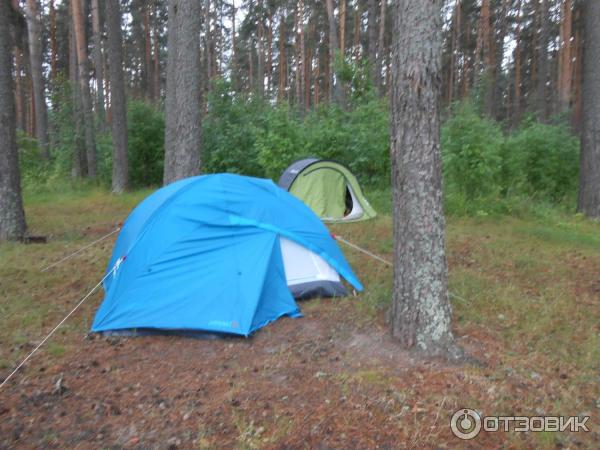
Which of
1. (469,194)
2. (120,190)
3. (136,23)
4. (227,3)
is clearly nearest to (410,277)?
(469,194)

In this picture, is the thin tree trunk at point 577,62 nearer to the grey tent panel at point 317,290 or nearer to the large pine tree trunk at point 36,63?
the grey tent panel at point 317,290

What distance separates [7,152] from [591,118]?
10673 millimetres

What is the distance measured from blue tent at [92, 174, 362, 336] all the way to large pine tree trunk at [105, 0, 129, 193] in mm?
9852

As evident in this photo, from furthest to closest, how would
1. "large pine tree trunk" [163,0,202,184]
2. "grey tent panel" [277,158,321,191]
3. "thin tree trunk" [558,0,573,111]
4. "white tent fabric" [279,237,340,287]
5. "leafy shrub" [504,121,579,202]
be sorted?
"thin tree trunk" [558,0,573,111]
"leafy shrub" [504,121,579,202]
"grey tent panel" [277,158,321,191]
"large pine tree trunk" [163,0,202,184]
"white tent fabric" [279,237,340,287]

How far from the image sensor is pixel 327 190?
11102mm

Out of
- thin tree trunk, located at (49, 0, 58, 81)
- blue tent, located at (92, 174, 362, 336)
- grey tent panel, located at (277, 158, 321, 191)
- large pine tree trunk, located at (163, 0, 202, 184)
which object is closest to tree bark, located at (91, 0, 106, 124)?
thin tree trunk, located at (49, 0, 58, 81)

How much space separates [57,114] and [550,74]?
26.7 meters

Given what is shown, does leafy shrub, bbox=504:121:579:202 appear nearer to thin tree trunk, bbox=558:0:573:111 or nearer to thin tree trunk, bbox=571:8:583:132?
thin tree trunk, bbox=558:0:573:111

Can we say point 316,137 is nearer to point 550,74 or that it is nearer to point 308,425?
point 308,425

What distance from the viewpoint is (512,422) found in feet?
11.2

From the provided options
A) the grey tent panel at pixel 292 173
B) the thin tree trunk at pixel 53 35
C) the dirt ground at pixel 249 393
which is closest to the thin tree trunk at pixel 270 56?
the thin tree trunk at pixel 53 35

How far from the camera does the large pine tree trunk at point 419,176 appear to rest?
13.8 ft

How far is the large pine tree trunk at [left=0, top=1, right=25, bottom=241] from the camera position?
28.6ft

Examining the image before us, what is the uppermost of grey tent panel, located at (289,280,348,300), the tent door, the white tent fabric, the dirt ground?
the tent door
